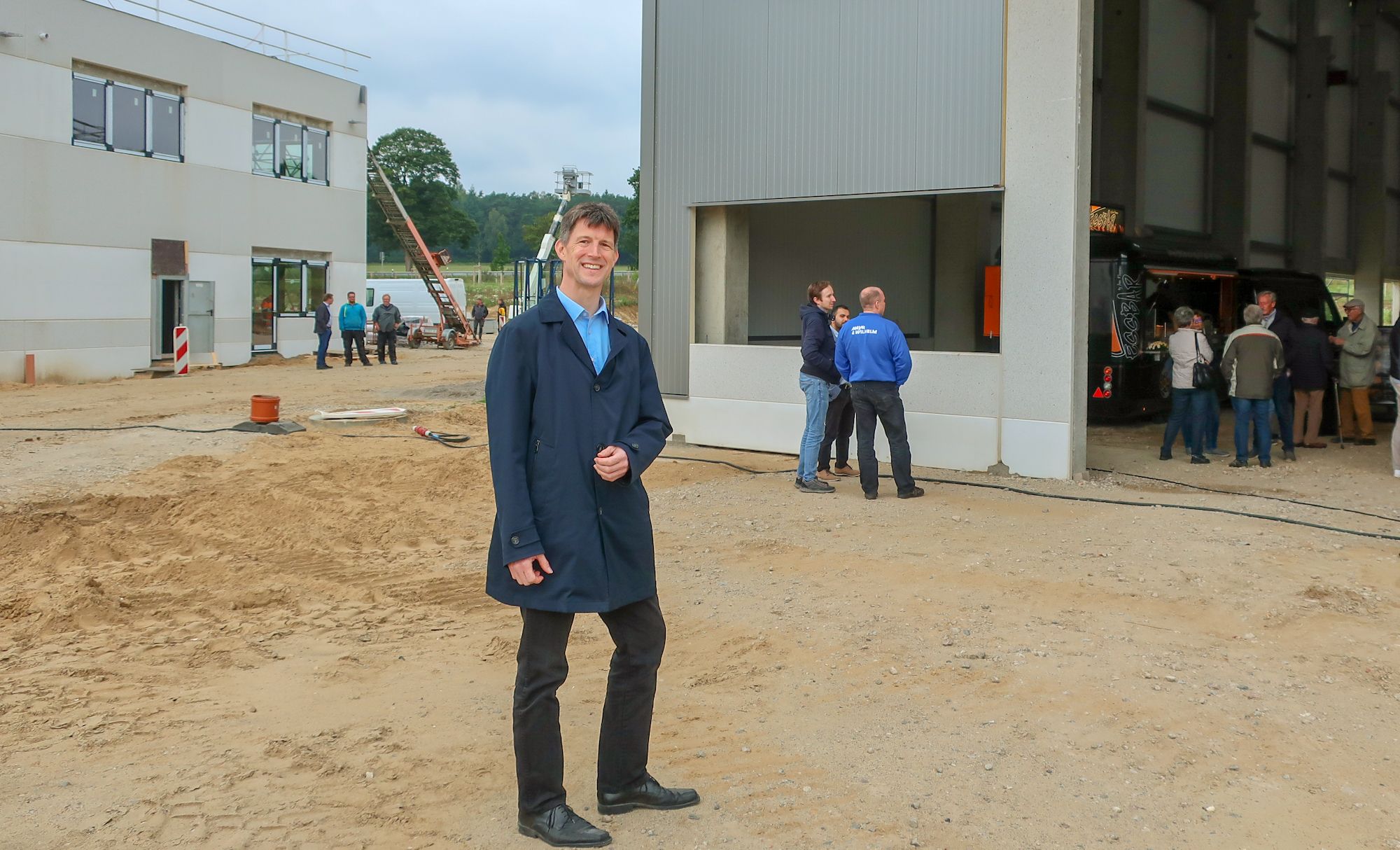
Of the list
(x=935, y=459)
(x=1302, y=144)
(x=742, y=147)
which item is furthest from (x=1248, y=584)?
(x=1302, y=144)

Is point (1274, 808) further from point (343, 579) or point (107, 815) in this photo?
point (343, 579)

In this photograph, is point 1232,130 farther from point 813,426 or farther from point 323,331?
point 323,331

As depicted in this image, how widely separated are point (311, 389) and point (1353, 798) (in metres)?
19.0

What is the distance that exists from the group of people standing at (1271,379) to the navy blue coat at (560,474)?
10.1 metres

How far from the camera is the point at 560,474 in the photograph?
146 inches

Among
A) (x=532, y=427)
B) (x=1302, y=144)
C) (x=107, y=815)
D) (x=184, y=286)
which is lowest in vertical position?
(x=107, y=815)

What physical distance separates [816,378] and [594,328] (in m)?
7.04

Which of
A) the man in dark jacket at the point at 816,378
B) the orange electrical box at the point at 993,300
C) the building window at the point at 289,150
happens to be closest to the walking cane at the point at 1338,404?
the orange electrical box at the point at 993,300

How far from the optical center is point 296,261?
27.9 metres

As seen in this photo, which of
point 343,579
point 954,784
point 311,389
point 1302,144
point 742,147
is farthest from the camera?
point 1302,144

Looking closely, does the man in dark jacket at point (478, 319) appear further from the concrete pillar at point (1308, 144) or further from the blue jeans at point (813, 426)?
the blue jeans at point (813, 426)

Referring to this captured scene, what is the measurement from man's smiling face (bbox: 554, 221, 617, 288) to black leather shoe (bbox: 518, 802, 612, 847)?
1.72 metres

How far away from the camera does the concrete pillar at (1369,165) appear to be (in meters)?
28.7

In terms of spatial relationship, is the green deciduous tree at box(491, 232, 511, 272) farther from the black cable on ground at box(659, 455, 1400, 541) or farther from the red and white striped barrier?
the black cable on ground at box(659, 455, 1400, 541)
